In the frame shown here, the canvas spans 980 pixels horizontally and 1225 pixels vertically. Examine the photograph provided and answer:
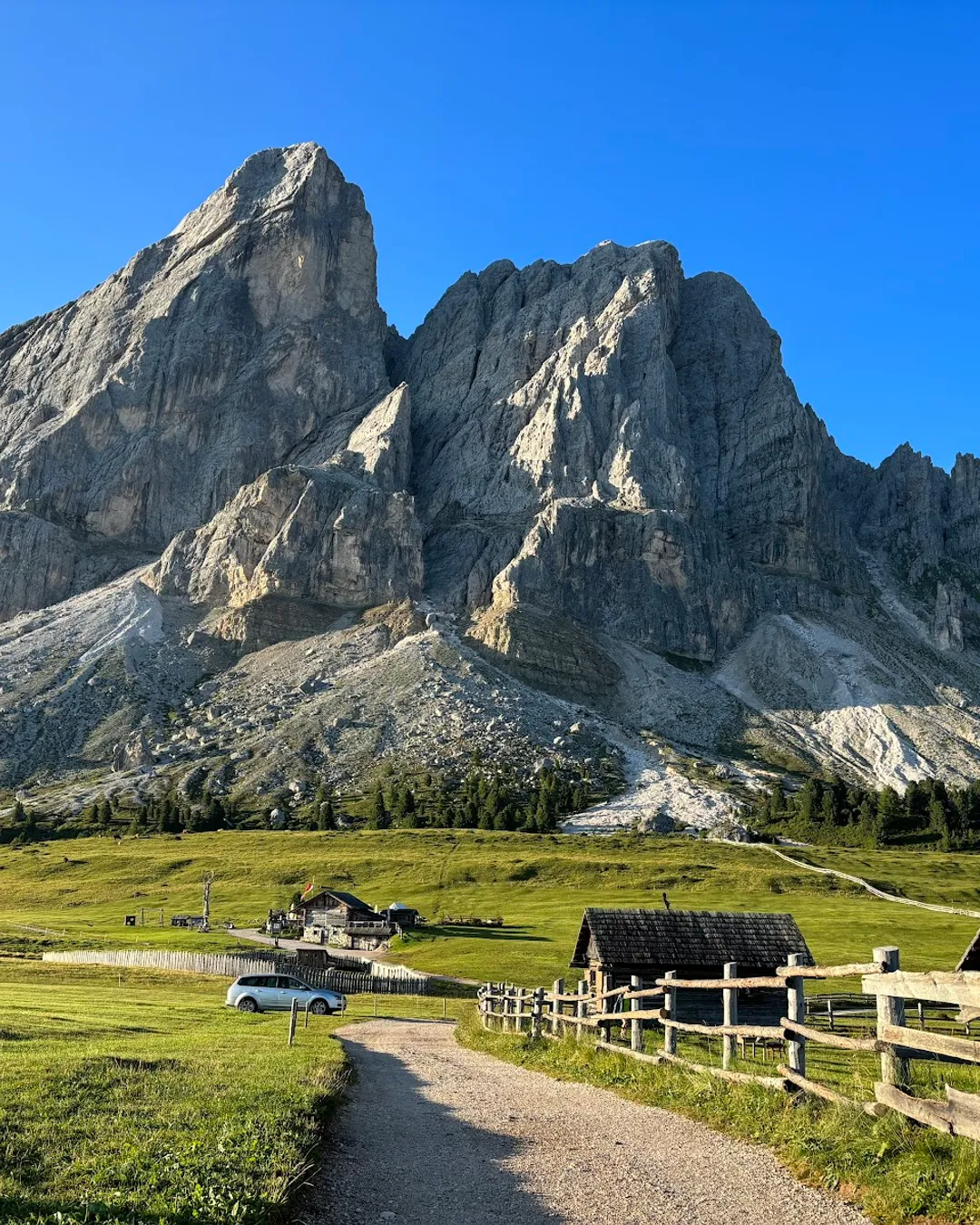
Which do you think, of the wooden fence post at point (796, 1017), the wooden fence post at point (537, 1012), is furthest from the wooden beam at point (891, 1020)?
the wooden fence post at point (537, 1012)

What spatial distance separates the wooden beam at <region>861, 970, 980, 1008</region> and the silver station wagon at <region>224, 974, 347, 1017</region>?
106ft

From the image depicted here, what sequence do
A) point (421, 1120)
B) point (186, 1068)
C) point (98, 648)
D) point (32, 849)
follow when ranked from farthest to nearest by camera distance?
1. point (98, 648)
2. point (32, 849)
3. point (186, 1068)
4. point (421, 1120)

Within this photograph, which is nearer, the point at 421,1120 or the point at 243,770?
the point at 421,1120

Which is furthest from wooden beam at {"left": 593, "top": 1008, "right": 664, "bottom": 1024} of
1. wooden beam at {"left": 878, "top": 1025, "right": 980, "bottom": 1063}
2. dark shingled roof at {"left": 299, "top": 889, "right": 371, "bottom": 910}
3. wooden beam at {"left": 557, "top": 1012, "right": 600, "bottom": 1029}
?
dark shingled roof at {"left": 299, "top": 889, "right": 371, "bottom": 910}

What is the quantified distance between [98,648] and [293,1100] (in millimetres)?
195979

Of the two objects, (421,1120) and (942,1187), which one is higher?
(942,1187)

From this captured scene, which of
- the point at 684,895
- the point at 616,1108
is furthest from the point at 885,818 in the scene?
the point at 616,1108

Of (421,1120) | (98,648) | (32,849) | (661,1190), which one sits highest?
(98,648)

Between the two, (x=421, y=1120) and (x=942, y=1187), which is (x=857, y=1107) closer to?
(x=942, y=1187)

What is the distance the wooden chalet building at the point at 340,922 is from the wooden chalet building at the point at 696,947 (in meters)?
42.6

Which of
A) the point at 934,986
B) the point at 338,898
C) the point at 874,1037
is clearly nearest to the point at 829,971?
the point at 874,1037

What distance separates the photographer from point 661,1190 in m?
10.9

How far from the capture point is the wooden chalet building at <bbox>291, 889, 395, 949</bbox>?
3068 inches

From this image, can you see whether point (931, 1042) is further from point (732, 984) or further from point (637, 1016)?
point (637, 1016)
